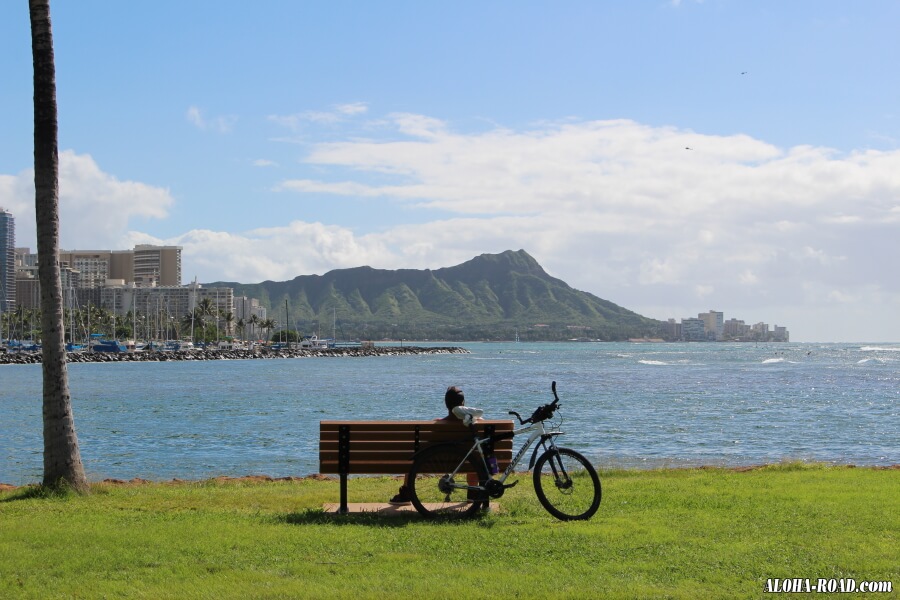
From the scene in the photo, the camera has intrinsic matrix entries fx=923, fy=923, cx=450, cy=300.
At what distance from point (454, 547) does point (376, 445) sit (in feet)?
8.11

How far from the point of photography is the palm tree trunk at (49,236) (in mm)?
11961

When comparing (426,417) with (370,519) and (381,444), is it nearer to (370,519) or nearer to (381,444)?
(381,444)

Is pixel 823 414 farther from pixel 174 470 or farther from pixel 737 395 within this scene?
pixel 174 470

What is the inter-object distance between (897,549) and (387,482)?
27.2 ft

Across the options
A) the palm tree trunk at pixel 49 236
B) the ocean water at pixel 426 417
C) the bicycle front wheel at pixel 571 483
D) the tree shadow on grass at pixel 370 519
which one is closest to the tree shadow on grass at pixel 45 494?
the palm tree trunk at pixel 49 236

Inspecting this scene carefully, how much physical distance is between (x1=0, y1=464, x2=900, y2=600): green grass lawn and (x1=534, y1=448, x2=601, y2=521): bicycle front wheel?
20 centimetres

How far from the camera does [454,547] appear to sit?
8008 millimetres

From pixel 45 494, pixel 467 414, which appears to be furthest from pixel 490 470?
pixel 45 494

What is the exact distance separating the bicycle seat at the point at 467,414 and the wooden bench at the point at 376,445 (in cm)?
33

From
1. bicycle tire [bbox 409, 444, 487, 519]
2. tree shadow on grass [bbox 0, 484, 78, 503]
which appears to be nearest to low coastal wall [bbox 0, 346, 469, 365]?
tree shadow on grass [bbox 0, 484, 78, 503]

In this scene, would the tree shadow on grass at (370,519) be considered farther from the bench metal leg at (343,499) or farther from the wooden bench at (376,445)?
the wooden bench at (376,445)

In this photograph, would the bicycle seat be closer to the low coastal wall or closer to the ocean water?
the ocean water

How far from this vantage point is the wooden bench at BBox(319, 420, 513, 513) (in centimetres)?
1012

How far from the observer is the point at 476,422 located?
988 centimetres
